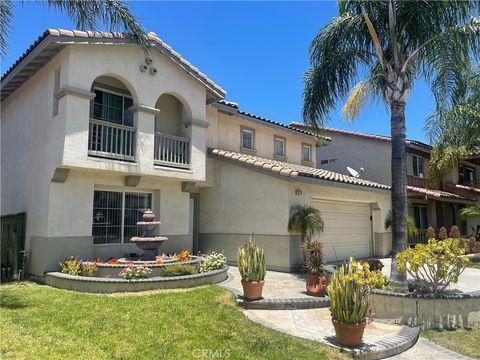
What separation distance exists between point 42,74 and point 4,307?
8398 millimetres

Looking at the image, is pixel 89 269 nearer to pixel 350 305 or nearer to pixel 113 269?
pixel 113 269

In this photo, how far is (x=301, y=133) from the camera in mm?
22203

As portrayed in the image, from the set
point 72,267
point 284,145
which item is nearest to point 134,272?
point 72,267

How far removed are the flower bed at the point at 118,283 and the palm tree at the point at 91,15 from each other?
6417 millimetres

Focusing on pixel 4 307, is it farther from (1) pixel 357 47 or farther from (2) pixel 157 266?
(1) pixel 357 47

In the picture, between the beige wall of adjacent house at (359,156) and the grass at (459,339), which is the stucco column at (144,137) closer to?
the grass at (459,339)

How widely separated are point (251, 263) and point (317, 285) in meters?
2.25

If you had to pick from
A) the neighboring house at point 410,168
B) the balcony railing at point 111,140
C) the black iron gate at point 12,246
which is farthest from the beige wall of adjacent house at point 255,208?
the neighboring house at point 410,168

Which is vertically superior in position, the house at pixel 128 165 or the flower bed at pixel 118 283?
the house at pixel 128 165

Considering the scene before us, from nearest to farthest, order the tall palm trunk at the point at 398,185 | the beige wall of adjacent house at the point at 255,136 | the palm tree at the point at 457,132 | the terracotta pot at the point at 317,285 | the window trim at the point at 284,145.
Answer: the tall palm trunk at the point at 398,185 → the terracotta pot at the point at 317,285 → the beige wall of adjacent house at the point at 255,136 → the palm tree at the point at 457,132 → the window trim at the point at 284,145

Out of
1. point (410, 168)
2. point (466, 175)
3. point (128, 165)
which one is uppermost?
point (466, 175)

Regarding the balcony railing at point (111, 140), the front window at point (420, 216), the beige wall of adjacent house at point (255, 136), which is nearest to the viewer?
the balcony railing at point (111, 140)

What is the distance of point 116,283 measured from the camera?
10.5m

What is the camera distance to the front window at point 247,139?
63.8 feet
